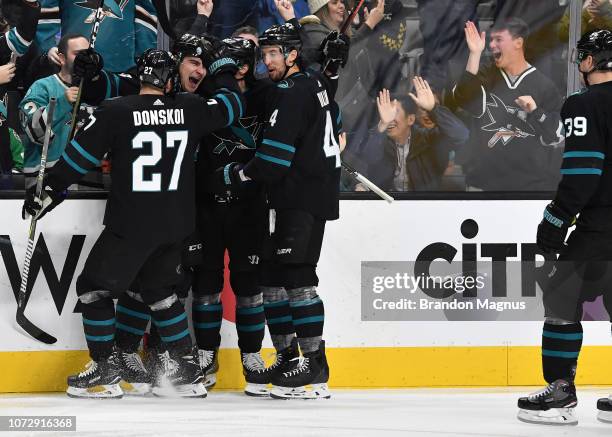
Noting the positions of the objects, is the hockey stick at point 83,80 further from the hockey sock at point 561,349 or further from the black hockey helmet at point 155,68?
the hockey sock at point 561,349

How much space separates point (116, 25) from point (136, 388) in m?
1.48

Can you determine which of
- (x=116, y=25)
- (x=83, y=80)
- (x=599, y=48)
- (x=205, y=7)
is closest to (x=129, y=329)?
(x=83, y=80)

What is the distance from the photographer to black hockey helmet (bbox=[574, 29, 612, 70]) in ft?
13.3

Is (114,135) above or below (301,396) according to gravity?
above

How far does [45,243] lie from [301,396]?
1.16m

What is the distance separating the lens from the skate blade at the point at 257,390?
4.66 m

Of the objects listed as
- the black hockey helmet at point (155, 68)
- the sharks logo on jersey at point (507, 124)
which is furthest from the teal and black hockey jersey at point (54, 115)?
the sharks logo on jersey at point (507, 124)

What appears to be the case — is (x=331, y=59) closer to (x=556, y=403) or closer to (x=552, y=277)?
(x=552, y=277)

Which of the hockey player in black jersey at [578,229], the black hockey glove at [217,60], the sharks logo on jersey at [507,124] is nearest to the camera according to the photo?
the hockey player in black jersey at [578,229]

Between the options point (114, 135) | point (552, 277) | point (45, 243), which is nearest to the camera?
point (552, 277)

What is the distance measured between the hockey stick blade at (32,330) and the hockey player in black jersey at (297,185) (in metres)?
0.90

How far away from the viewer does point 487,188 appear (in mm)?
5020

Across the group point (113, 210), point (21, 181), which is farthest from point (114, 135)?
point (21, 181)

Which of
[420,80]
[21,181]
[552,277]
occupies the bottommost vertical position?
[552,277]
